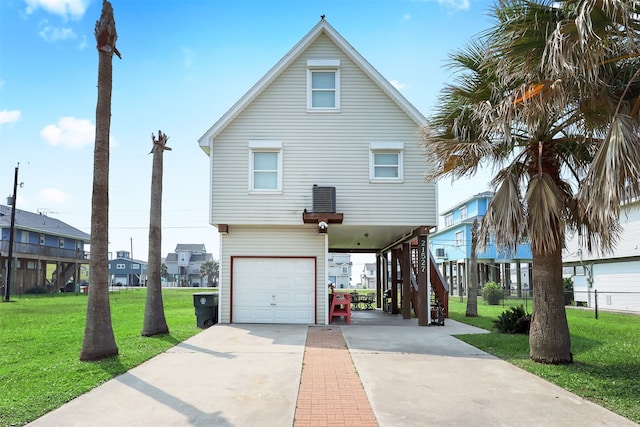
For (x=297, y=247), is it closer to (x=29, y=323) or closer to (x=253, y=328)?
(x=253, y=328)

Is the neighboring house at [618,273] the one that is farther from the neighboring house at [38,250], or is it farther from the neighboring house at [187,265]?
the neighboring house at [187,265]

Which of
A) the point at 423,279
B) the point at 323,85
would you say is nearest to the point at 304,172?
the point at 323,85

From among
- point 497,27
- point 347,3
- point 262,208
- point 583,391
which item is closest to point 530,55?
point 497,27

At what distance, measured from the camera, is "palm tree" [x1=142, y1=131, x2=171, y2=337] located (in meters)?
13.2

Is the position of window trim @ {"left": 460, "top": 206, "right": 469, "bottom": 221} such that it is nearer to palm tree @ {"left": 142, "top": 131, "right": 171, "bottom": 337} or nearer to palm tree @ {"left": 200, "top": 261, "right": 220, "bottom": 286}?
palm tree @ {"left": 142, "top": 131, "right": 171, "bottom": 337}

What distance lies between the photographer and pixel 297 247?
15.8 m

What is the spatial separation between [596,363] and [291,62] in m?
11.9

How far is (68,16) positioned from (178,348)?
27.3ft

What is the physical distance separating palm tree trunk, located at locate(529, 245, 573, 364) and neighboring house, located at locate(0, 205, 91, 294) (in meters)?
38.9

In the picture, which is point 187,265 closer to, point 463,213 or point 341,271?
point 341,271

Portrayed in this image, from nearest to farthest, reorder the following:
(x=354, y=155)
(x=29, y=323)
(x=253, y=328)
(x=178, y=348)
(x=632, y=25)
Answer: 1. (x=632, y=25)
2. (x=178, y=348)
3. (x=253, y=328)
4. (x=354, y=155)
5. (x=29, y=323)

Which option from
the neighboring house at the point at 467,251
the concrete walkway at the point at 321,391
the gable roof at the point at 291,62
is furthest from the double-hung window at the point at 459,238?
the concrete walkway at the point at 321,391

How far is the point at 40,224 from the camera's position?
45.3m

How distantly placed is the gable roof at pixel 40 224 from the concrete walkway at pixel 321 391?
32.5 meters
